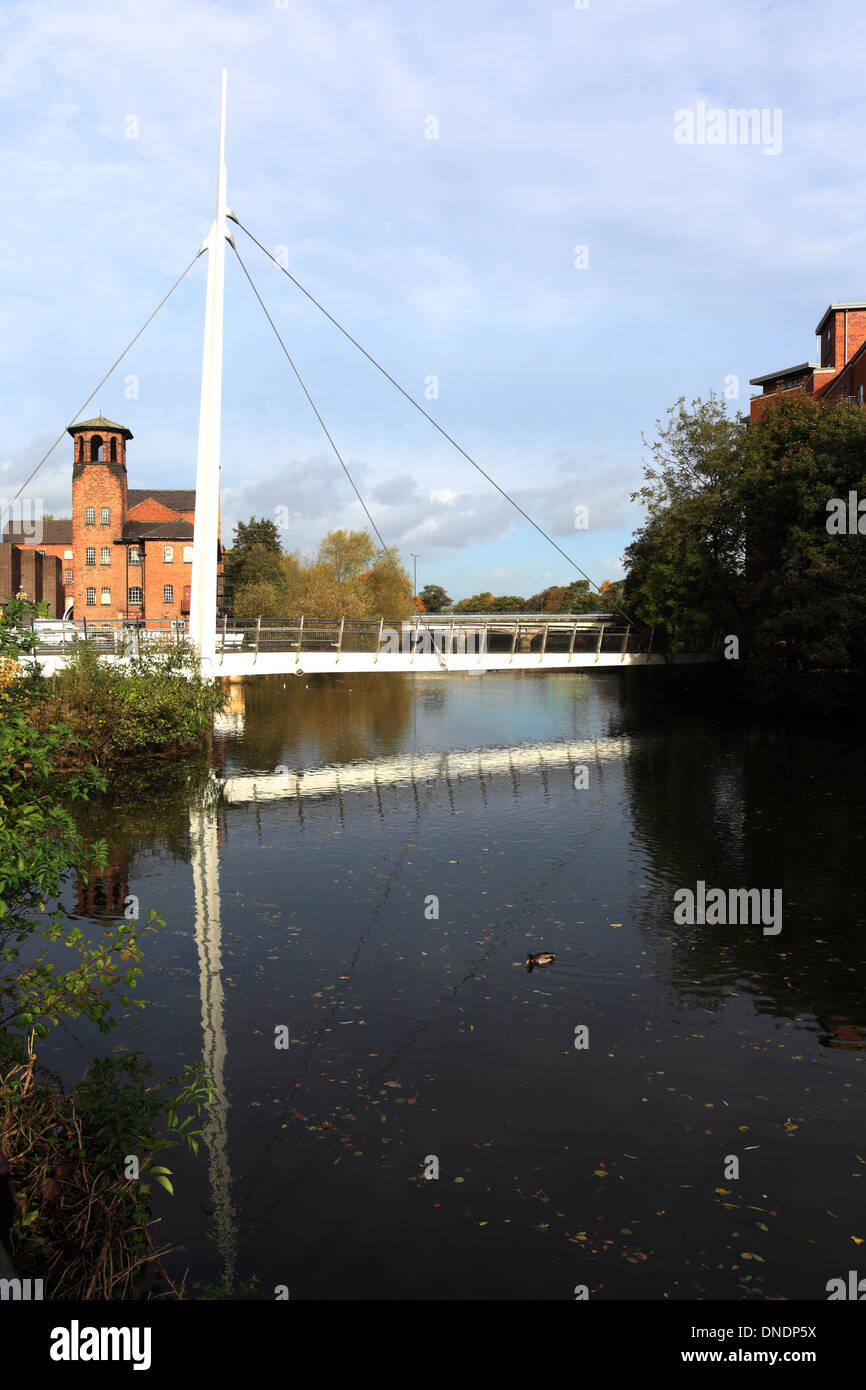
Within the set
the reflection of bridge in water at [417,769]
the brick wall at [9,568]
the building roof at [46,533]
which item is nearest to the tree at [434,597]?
the building roof at [46,533]

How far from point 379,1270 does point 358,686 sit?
2144 inches

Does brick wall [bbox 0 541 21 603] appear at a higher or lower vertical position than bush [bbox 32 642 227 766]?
higher

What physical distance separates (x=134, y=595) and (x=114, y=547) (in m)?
4.80

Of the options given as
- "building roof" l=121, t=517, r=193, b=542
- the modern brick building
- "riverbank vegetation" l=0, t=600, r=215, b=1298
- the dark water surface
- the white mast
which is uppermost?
the modern brick building

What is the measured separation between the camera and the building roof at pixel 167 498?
95963mm

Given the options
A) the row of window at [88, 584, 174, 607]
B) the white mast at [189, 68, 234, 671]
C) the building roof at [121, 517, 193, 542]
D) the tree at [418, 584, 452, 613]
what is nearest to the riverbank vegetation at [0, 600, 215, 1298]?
the white mast at [189, 68, 234, 671]

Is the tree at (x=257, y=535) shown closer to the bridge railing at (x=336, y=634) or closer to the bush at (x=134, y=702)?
the bridge railing at (x=336, y=634)

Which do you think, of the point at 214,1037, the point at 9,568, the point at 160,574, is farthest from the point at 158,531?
the point at 214,1037

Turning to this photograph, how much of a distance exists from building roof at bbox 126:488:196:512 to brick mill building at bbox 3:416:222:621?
6.95 meters

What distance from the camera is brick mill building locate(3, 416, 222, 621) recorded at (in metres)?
86.4

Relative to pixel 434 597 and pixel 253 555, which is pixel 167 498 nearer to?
pixel 253 555

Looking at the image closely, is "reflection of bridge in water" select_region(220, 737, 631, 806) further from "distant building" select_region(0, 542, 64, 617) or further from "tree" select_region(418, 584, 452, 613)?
"tree" select_region(418, 584, 452, 613)

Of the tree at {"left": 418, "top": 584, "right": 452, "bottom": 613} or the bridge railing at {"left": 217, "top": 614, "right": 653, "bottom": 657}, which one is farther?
the tree at {"left": 418, "top": 584, "right": 452, "bottom": 613}

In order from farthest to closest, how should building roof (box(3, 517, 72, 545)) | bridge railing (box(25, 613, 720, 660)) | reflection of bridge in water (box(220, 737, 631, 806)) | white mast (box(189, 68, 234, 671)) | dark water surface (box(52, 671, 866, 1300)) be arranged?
building roof (box(3, 517, 72, 545)) → bridge railing (box(25, 613, 720, 660)) → white mast (box(189, 68, 234, 671)) → reflection of bridge in water (box(220, 737, 631, 806)) → dark water surface (box(52, 671, 866, 1300))
